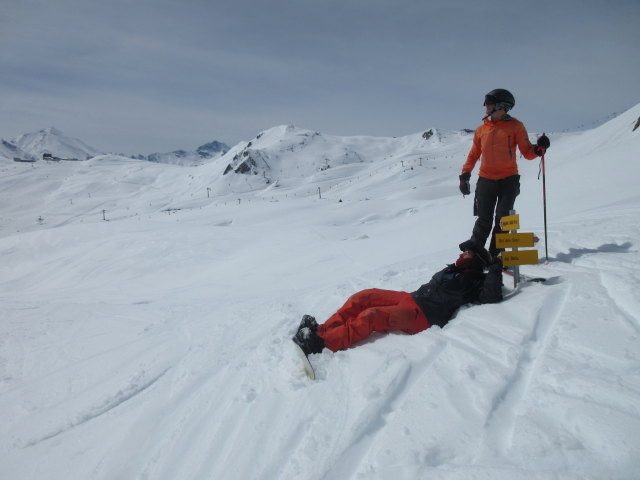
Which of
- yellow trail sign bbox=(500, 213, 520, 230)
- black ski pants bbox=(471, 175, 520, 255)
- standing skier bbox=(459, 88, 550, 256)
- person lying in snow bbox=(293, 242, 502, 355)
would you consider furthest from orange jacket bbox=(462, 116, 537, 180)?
person lying in snow bbox=(293, 242, 502, 355)

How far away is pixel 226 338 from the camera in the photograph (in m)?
4.69

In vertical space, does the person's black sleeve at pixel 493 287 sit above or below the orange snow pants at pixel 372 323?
above

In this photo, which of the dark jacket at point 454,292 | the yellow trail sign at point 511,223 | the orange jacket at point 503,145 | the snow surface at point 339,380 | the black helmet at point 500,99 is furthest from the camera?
the orange jacket at point 503,145

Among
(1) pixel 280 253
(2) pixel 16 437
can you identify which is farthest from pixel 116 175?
(2) pixel 16 437

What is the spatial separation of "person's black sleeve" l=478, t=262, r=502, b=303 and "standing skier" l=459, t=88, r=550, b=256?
2.36ft

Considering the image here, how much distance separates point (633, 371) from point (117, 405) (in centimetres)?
433

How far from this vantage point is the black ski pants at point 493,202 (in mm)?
4734

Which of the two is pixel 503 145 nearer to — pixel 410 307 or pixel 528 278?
pixel 528 278

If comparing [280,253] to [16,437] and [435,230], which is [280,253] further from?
[16,437]

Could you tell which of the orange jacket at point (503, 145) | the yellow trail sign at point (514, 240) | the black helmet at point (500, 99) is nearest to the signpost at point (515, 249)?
the yellow trail sign at point (514, 240)

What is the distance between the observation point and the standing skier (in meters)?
4.45

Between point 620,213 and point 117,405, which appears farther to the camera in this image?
point 620,213

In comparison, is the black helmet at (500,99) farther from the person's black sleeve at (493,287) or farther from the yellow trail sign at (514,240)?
the person's black sleeve at (493,287)

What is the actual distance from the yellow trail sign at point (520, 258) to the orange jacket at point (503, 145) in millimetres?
1343
